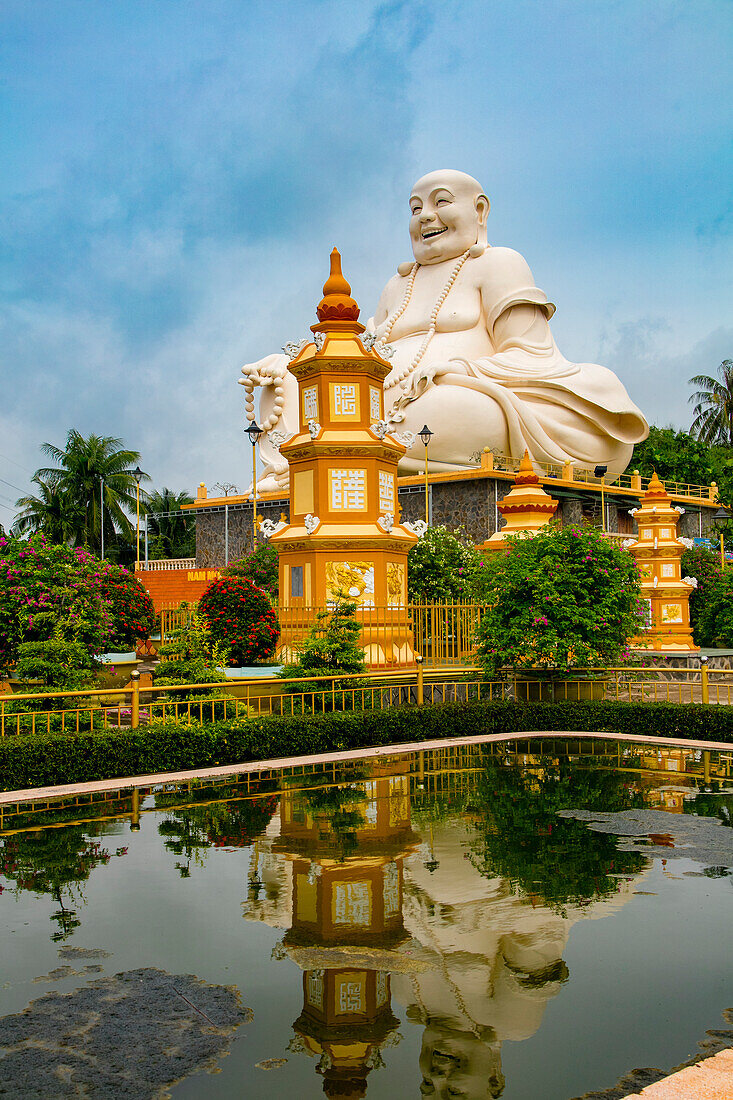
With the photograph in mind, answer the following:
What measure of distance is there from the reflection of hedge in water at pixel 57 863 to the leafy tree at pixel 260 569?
1617 centimetres

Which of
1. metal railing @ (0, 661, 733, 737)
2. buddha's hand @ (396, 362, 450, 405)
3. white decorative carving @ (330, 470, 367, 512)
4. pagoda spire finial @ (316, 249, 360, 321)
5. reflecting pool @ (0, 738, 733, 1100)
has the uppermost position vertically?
buddha's hand @ (396, 362, 450, 405)

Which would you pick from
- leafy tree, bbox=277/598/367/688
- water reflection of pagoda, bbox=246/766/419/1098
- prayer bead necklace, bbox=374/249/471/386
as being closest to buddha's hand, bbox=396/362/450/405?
prayer bead necklace, bbox=374/249/471/386

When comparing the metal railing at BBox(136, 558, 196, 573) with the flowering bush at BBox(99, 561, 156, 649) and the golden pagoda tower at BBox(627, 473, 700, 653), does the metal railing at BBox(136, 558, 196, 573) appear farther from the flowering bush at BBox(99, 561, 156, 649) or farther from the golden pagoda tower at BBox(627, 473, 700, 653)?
the golden pagoda tower at BBox(627, 473, 700, 653)

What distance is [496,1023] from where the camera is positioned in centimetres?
443

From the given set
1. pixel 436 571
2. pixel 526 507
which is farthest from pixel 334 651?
pixel 436 571

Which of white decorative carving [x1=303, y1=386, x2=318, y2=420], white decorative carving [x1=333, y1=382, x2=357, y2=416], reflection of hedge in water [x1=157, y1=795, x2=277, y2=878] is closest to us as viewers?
reflection of hedge in water [x1=157, y1=795, x2=277, y2=878]

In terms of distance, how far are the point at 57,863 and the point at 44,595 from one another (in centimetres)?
703

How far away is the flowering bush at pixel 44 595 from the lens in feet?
43.8

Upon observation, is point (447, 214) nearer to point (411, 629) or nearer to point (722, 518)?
point (722, 518)

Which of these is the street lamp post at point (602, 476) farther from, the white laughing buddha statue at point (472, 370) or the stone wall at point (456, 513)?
the white laughing buddha statue at point (472, 370)

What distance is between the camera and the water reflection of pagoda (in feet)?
13.9

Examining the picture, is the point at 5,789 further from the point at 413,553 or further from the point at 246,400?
the point at 246,400

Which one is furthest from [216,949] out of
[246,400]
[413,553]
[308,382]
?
[246,400]

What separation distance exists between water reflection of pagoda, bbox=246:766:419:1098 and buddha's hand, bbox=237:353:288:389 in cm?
2389
